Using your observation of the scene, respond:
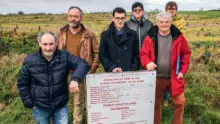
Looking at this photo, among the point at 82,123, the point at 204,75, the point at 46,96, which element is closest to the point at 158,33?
the point at 46,96

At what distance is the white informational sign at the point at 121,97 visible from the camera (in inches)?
161

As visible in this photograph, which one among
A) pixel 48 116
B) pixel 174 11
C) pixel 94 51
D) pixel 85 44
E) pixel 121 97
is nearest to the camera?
pixel 48 116

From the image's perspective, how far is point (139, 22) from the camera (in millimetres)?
5047

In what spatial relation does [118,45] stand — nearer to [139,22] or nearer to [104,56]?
[104,56]

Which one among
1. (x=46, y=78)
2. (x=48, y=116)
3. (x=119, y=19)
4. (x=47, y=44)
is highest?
(x=119, y=19)

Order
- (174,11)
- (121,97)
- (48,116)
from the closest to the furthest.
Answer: (48,116), (121,97), (174,11)

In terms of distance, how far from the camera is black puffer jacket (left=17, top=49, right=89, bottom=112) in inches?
144

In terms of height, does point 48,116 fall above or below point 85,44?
below

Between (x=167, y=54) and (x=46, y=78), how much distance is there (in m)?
1.93

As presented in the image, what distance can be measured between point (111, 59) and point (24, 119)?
2.50m

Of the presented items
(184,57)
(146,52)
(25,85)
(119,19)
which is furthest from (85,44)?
(184,57)

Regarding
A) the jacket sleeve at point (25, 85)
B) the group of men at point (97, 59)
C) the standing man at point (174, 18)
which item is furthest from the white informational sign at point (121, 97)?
the standing man at point (174, 18)

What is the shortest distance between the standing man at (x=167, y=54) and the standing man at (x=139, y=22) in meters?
0.50

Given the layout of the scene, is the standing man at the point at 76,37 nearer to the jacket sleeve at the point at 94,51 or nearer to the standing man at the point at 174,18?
the jacket sleeve at the point at 94,51
